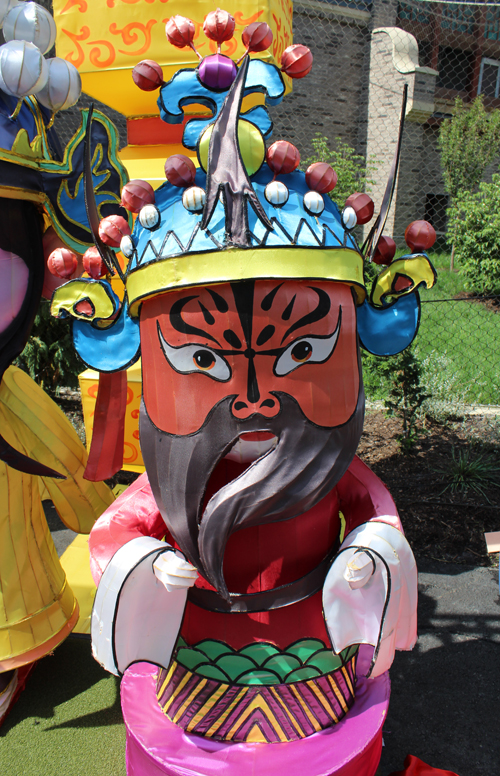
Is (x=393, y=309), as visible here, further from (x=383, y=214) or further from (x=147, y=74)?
(x=147, y=74)

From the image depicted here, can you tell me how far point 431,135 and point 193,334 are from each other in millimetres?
11360

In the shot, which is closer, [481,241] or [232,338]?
[232,338]

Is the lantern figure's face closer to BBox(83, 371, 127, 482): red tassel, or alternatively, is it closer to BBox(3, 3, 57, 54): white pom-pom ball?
BBox(83, 371, 127, 482): red tassel

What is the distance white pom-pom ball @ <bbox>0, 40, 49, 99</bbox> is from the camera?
52.3 inches

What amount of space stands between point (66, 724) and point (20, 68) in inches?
72.2

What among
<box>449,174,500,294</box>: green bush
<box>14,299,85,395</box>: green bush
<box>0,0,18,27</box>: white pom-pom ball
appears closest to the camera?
<box>0,0,18,27</box>: white pom-pom ball

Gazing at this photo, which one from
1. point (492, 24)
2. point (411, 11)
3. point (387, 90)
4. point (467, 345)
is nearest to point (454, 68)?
point (492, 24)

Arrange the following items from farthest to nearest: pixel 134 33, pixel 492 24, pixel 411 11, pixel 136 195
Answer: pixel 492 24 < pixel 411 11 < pixel 134 33 < pixel 136 195

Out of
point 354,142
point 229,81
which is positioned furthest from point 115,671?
point 354,142

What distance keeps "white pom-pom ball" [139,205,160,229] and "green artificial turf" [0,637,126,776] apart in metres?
1.48

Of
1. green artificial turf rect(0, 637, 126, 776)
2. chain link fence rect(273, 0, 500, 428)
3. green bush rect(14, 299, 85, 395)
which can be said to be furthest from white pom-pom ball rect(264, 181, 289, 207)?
chain link fence rect(273, 0, 500, 428)

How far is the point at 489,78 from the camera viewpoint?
1212cm

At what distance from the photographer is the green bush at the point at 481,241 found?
23.0ft

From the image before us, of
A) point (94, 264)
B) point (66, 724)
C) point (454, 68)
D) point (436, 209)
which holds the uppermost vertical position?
point (454, 68)
